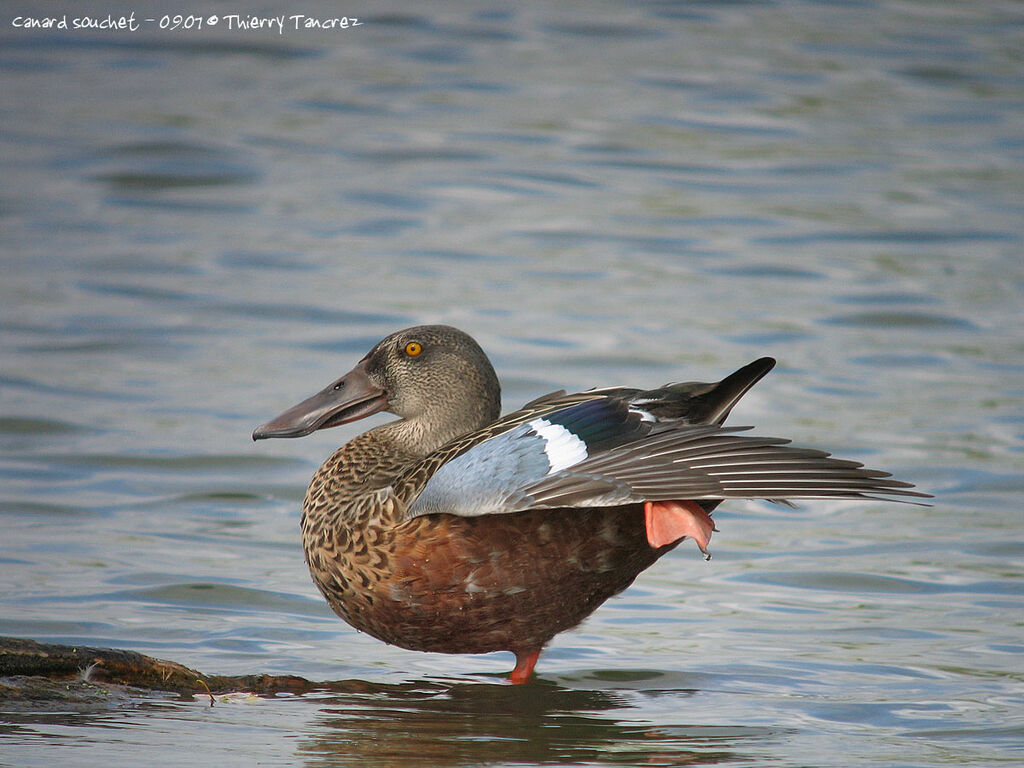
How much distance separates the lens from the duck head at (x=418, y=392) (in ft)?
20.1

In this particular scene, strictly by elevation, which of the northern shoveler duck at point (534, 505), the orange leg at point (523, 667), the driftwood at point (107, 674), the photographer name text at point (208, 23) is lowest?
the orange leg at point (523, 667)

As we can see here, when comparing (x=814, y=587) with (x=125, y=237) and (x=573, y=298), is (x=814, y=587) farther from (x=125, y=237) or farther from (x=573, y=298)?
(x=125, y=237)

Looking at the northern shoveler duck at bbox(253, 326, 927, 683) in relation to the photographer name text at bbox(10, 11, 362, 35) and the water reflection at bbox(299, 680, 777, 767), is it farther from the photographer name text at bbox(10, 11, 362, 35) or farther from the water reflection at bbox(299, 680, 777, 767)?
→ the photographer name text at bbox(10, 11, 362, 35)

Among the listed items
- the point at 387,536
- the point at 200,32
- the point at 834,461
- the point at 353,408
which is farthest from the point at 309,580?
the point at 200,32

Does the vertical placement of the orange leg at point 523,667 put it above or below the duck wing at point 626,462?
below

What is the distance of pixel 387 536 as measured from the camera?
5.30 metres

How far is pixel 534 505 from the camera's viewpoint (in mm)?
4730

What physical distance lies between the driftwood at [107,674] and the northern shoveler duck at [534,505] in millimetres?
469

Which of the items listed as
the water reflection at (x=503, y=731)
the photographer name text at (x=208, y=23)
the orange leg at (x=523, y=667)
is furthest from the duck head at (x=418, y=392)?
the photographer name text at (x=208, y=23)

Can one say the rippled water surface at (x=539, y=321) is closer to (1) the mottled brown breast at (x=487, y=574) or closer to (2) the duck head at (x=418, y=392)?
(1) the mottled brown breast at (x=487, y=574)

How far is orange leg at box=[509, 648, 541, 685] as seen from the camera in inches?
223

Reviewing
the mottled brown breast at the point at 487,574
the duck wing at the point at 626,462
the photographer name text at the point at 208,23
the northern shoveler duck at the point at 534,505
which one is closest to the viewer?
the duck wing at the point at 626,462

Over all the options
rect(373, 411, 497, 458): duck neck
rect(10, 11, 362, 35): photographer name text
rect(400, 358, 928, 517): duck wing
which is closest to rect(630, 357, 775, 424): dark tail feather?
rect(400, 358, 928, 517): duck wing

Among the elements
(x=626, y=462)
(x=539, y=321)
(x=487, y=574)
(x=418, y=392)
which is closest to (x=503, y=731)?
(x=487, y=574)
